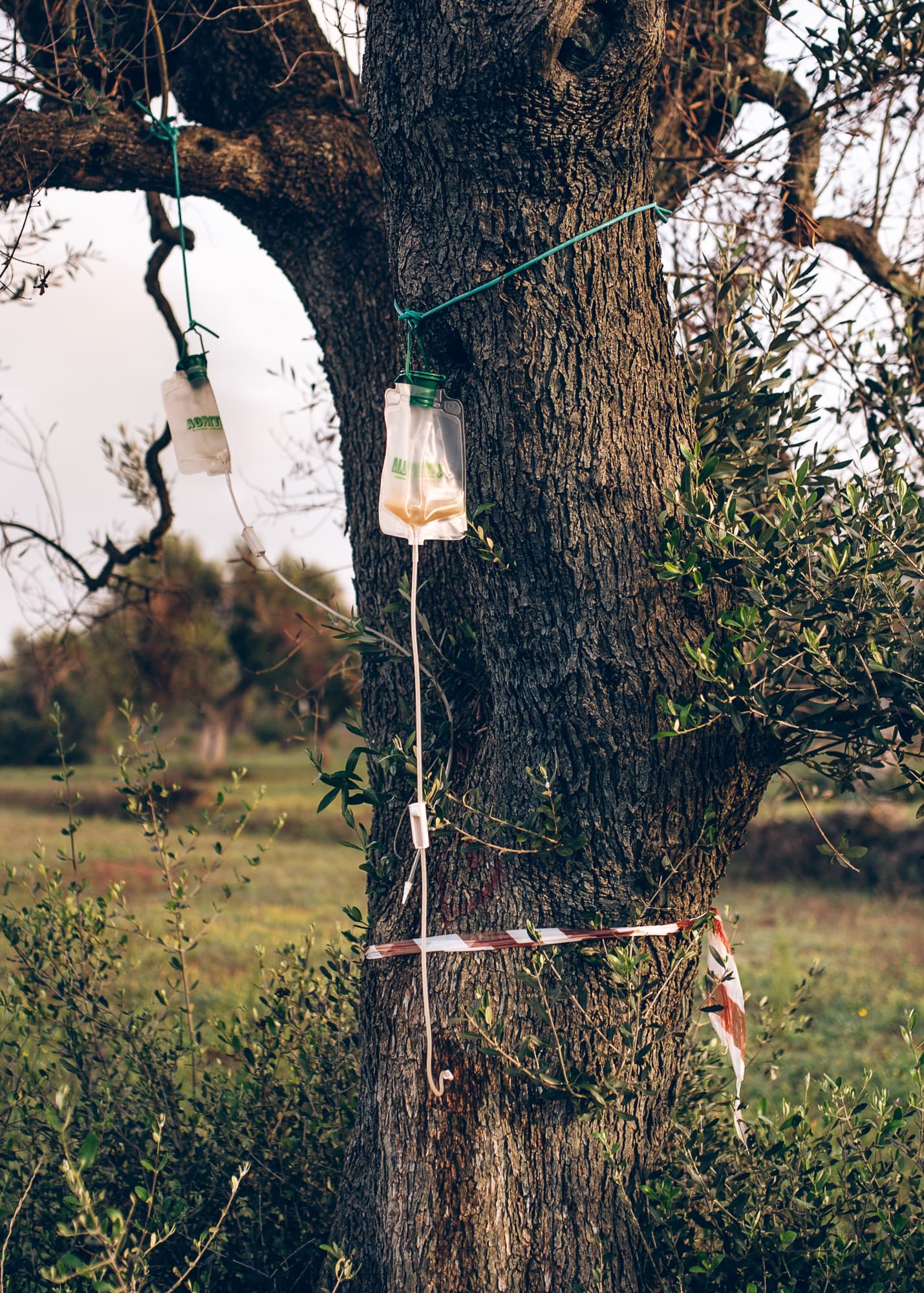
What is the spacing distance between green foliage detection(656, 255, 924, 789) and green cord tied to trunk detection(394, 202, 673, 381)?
495 mm

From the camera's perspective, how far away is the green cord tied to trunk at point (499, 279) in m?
2.50

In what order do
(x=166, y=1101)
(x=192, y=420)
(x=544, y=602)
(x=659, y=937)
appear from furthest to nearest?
1. (x=166, y=1101)
2. (x=192, y=420)
3. (x=659, y=937)
4. (x=544, y=602)

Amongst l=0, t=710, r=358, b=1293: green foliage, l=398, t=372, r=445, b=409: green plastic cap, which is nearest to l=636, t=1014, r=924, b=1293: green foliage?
l=0, t=710, r=358, b=1293: green foliage

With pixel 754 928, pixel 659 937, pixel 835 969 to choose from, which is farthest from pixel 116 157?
pixel 754 928

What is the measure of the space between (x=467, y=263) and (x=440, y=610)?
1003 mm

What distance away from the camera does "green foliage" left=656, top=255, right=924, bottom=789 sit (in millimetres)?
2500

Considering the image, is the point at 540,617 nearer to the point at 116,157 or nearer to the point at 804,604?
the point at 804,604

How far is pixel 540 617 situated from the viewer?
266 cm

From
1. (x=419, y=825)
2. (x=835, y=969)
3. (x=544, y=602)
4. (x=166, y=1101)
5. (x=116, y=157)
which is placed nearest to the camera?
(x=419, y=825)

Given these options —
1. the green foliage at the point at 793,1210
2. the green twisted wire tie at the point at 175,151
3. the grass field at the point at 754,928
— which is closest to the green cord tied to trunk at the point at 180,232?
the green twisted wire tie at the point at 175,151

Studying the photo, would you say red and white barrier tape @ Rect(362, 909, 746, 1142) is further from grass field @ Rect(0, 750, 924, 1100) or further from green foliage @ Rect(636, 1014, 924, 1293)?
Answer: grass field @ Rect(0, 750, 924, 1100)

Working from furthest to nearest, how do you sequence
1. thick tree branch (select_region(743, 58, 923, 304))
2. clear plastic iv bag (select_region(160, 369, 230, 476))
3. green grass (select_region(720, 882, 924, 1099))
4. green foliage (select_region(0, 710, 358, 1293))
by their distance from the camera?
green grass (select_region(720, 882, 924, 1099)), thick tree branch (select_region(743, 58, 923, 304)), green foliage (select_region(0, 710, 358, 1293)), clear plastic iv bag (select_region(160, 369, 230, 476))

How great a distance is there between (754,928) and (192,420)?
436 inches

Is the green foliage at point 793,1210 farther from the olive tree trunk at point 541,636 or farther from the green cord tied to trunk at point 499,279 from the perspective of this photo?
the green cord tied to trunk at point 499,279
